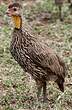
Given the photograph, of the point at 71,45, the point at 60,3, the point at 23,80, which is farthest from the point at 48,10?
the point at 23,80

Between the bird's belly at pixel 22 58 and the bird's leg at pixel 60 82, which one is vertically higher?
the bird's belly at pixel 22 58

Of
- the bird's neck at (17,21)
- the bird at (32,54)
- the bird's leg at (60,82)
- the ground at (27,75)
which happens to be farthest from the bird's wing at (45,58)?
the bird's neck at (17,21)

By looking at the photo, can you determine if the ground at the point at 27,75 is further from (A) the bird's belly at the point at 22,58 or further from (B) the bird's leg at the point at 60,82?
(A) the bird's belly at the point at 22,58

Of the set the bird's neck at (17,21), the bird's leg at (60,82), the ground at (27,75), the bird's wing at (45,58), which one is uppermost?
the bird's neck at (17,21)

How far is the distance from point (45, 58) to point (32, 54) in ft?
0.67

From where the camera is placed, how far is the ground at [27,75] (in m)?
6.84

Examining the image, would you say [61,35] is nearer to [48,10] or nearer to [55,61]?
[48,10]

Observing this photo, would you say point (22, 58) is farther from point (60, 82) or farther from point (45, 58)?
point (60, 82)

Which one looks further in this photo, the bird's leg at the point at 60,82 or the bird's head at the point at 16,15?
the bird's leg at the point at 60,82

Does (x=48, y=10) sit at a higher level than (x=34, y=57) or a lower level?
lower

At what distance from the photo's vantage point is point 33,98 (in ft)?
23.0

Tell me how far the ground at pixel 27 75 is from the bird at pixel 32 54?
185 mm

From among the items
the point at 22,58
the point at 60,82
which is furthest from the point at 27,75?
the point at 22,58

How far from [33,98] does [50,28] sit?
12.5 feet
